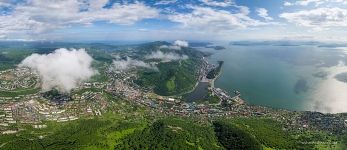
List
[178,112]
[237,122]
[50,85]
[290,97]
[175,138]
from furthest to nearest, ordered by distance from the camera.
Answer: [50,85] → [290,97] → [178,112] → [237,122] → [175,138]

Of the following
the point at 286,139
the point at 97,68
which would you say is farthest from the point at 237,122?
the point at 97,68

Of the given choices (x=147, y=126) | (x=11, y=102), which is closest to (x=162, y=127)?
(x=147, y=126)

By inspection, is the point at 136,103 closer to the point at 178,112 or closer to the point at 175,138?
the point at 178,112

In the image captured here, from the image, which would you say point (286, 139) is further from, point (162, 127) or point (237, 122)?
point (162, 127)

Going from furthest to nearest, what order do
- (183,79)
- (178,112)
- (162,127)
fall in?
1. (183,79)
2. (178,112)
3. (162,127)

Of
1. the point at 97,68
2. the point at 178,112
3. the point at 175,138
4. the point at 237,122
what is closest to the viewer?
the point at 175,138

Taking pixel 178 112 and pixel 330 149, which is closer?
pixel 330 149

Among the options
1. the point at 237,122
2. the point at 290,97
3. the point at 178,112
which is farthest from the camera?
the point at 290,97

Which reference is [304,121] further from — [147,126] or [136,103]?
[136,103]

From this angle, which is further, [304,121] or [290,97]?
[290,97]
